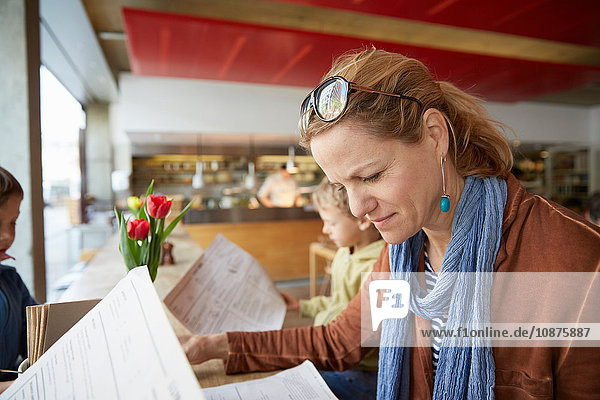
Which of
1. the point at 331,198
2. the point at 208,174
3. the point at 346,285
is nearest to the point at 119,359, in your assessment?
the point at 346,285

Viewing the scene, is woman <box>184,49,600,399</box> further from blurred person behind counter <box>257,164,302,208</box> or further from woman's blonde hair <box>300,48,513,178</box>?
blurred person behind counter <box>257,164,302,208</box>

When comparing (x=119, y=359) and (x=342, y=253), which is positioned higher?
(x=119, y=359)

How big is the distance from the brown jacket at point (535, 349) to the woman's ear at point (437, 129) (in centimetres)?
19

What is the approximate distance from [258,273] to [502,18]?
3383mm

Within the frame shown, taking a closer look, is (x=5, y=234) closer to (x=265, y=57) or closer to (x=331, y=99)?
(x=331, y=99)

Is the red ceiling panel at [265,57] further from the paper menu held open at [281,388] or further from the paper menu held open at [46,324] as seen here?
the paper menu held open at [46,324]

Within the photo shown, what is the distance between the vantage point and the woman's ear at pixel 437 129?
2.64 feet

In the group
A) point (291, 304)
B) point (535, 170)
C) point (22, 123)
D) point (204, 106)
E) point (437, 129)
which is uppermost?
point (204, 106)

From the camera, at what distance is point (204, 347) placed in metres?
0.98

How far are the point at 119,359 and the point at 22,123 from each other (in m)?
2.10

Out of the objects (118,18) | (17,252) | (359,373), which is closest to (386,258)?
(359,373)

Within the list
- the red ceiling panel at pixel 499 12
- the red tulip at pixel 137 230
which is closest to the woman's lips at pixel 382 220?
the red tulip at pixel 137 230

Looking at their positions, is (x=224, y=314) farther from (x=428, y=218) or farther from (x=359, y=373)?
(x=428, y=218)

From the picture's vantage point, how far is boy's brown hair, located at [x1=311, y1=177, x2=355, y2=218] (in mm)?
1747
